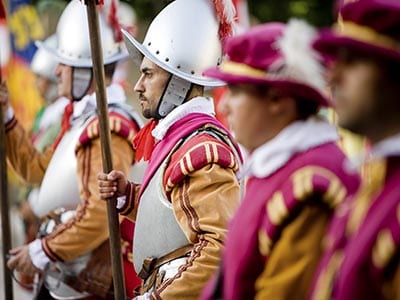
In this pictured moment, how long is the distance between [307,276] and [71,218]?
10.4 feet

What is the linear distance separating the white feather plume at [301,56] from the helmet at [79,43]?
11.6 feet

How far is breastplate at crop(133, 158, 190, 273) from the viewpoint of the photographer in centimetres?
568

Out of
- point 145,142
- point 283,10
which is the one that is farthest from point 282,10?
point 145,142

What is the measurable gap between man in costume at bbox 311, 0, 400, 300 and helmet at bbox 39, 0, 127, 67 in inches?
151

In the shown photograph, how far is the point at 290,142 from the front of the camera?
4113mm

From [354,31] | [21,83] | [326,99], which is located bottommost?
[21,83]

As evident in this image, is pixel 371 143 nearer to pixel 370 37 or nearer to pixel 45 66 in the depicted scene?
pixel 370 37

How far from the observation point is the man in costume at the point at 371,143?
3666 mm

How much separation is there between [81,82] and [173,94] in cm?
168

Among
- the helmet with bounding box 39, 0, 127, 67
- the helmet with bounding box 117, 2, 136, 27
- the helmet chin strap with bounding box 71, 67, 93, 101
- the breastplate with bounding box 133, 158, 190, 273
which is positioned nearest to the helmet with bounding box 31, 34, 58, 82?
the helmet with bounding box 117, 2, 136, 27

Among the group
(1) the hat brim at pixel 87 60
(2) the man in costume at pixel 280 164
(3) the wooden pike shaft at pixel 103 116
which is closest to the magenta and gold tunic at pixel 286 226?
(2) the man in costume at pixel 280 164

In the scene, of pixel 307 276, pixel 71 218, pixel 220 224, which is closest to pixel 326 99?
pixel 307 276

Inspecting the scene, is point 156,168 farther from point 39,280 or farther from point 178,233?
point 39,280

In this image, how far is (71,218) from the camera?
7012mm
